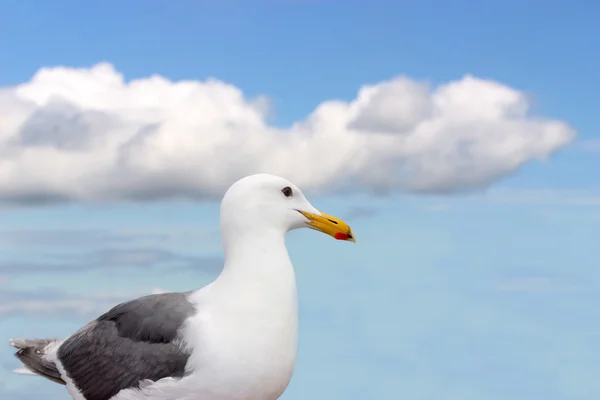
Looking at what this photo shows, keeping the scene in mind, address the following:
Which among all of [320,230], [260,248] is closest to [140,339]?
[260,248]

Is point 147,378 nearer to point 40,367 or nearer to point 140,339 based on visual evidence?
point 140,339

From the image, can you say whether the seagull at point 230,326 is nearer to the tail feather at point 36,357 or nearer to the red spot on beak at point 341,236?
the red spot on beak at point 341,236

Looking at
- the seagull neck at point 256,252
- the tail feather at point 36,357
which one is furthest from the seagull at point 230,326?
the tail feather at point 36,357

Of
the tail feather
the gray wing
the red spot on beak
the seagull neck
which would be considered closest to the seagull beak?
the red spot on beak

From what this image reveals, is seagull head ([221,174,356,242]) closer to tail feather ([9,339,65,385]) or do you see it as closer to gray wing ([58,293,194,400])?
gray wing ([58,293,194,400])

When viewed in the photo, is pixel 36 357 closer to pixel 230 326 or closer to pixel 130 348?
pixel 130 348

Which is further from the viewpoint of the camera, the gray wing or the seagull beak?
the seagull beak
